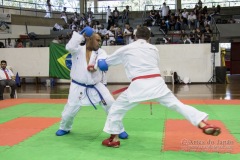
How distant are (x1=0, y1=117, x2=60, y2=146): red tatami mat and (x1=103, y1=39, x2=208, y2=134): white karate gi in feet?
5.53

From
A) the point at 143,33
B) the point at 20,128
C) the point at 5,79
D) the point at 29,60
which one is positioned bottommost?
the point at 20,128

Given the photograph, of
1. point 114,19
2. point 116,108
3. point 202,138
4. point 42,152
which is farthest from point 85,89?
point 114,19

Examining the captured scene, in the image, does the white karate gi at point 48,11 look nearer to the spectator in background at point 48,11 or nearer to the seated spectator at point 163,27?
the spectator in background at point 48,11

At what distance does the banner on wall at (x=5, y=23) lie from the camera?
20297 mm

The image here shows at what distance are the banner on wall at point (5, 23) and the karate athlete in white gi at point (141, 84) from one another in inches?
713

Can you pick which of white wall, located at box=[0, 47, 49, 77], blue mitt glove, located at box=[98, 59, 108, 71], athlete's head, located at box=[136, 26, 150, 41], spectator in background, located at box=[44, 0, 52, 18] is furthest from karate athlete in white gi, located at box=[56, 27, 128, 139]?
spectator in background, located at box=[44, 0, 52, 18]

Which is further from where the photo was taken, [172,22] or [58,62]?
[172,22]

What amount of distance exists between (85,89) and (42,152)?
3.94 ft

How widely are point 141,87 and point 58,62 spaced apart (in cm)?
1199

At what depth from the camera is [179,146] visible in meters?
4.32

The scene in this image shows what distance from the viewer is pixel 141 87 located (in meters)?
3.99

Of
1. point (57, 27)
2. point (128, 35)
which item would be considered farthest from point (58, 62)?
point (57, 27)

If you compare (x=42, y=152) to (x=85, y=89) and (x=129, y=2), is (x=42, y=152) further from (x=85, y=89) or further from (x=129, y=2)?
(x=129, y=2)

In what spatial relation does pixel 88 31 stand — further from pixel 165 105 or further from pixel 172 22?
pixel 172 22
